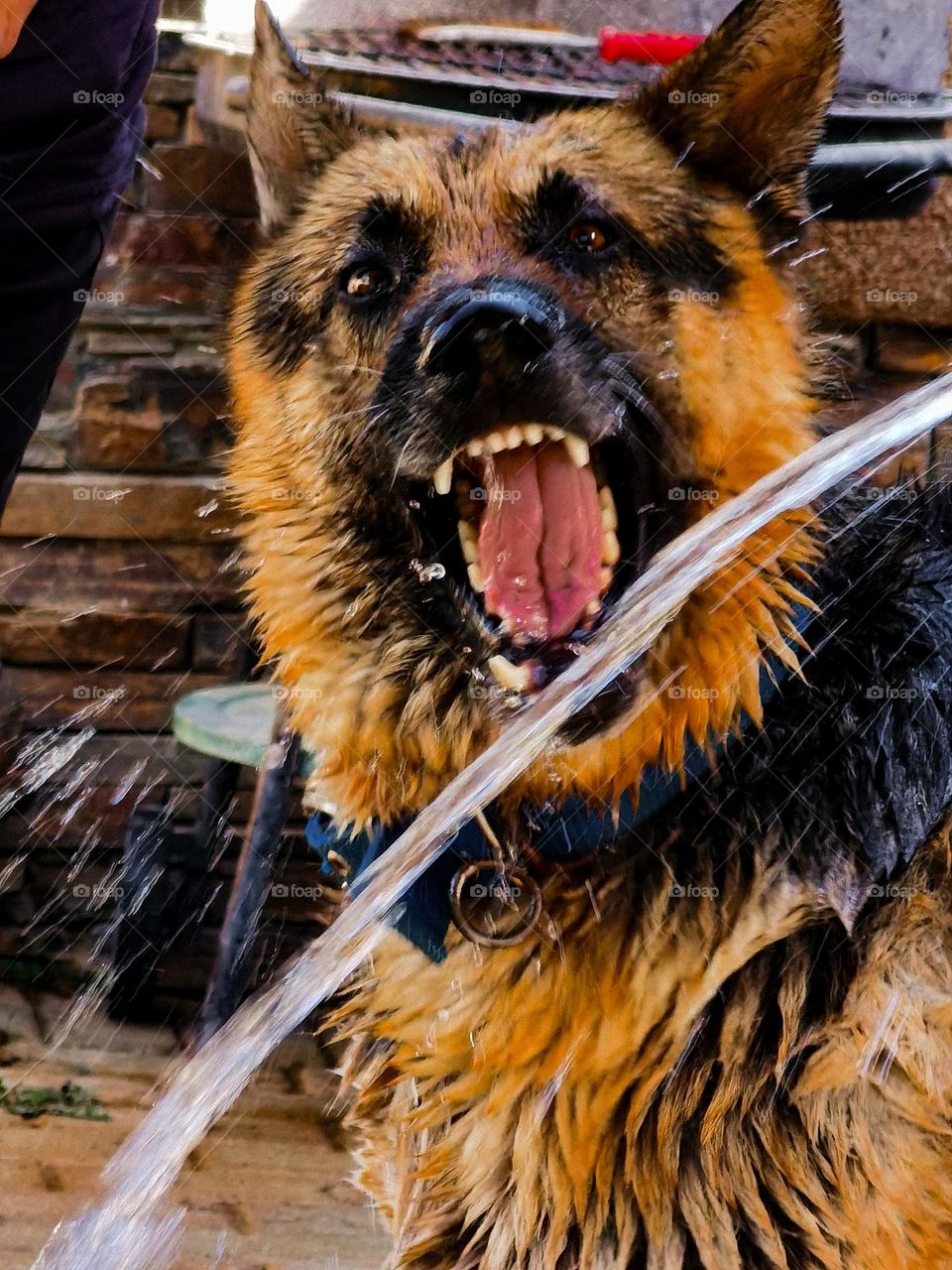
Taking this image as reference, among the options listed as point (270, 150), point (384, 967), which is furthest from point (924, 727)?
point (270, 150)

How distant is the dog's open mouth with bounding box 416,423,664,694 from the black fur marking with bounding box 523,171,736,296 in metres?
0.24

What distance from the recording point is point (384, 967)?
5.32 feet

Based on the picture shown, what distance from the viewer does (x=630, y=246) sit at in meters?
1.62

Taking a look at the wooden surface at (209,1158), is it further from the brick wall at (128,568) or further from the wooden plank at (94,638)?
the wooden plank at (94,638)

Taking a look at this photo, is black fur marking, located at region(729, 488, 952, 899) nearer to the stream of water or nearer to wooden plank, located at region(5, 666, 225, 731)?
the stream of water

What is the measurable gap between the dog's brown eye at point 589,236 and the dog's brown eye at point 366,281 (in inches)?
10.3

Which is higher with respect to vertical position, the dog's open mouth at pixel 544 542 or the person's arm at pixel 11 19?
the person's arm at pixel 11 19

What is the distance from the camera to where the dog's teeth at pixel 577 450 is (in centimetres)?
161

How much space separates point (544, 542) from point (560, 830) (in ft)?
1.31

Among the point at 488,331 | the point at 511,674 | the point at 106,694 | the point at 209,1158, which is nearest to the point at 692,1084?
the point at 511,674

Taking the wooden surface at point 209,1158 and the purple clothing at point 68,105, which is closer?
the purple clothing at point 68,105

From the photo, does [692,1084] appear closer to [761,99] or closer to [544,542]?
[544,542]

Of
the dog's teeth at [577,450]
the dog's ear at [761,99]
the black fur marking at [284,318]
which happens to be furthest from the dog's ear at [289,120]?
the dog's teeth at [577,450]

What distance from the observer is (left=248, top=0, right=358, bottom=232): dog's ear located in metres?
1.82
